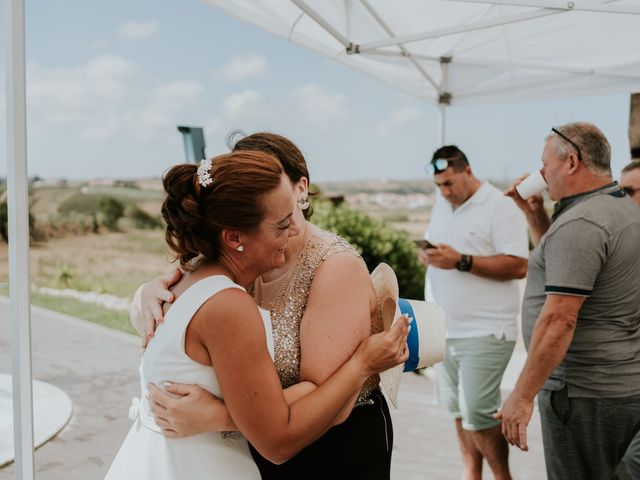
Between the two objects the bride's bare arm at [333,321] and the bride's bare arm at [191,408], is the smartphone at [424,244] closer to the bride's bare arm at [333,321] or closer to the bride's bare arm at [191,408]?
the bride's bare arm at [333,321]

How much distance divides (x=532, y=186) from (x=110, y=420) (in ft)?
14.1

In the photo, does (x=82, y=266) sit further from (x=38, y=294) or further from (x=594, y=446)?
(x=594, y=446)

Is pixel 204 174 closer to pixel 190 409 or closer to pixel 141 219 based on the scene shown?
pixel 190 409

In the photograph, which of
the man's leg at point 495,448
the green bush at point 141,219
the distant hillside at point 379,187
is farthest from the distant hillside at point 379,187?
the man's leg at point 495,448

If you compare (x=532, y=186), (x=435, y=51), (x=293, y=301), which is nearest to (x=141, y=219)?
(x=435, y=51)

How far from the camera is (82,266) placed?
601 inches

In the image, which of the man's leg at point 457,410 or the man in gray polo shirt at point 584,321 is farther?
the man's leg at point 457,410

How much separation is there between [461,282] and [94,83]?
20334mm

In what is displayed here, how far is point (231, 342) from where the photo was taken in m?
1.11

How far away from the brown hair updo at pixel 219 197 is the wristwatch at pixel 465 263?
6.81 feet

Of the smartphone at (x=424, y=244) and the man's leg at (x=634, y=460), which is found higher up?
the smartphone at (x=424, y=244)

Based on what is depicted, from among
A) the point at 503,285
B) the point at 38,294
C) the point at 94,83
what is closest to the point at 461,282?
the point at 503,285

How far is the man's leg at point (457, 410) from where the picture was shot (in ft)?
10.7

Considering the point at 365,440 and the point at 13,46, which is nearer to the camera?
the point at 365,440
